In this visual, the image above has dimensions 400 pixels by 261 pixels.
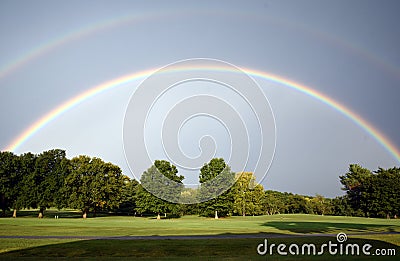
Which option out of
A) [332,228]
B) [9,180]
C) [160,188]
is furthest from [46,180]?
[332,228]

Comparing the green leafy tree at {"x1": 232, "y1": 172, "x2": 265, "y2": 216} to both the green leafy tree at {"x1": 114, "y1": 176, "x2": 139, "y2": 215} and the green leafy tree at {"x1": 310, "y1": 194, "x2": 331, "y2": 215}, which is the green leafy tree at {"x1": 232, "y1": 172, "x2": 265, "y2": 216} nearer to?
the green leafy tree at {"x1": 310, "y1": 194, "x2": 331, "y2": 215}

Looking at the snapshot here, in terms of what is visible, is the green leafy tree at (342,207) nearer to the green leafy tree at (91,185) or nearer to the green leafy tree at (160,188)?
the green leafy tree at (160,188)

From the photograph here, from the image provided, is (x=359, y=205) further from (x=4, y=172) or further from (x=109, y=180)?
(x=4, y=172)

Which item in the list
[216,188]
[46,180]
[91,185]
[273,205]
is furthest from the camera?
[273,205]

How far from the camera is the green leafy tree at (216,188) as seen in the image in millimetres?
83812

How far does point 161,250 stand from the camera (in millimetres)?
20344

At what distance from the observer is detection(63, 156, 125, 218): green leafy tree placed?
255ft

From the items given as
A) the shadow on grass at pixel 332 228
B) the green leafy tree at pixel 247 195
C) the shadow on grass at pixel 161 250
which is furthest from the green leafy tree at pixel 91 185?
the shadow on grass at pixel 161 250

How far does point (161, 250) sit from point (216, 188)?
67.4m

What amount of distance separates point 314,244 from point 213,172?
221 ft

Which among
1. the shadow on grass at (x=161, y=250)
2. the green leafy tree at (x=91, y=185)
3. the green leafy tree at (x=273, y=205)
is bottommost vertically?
the green leafy tree at (x=273, y=205)

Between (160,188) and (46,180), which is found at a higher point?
(46,180)

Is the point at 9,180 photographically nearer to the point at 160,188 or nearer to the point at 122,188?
the point at 122,188

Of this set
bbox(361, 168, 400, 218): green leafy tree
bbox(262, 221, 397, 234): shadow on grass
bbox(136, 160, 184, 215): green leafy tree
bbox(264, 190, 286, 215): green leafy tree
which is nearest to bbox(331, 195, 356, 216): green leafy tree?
bbox(361, 168, 400, 218): green leafy tree
